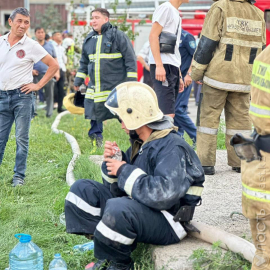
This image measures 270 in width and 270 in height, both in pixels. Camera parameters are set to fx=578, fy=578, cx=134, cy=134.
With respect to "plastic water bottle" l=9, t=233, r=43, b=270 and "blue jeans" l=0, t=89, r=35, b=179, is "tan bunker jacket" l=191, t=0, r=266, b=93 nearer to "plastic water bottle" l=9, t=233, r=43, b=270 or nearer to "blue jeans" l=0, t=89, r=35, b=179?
"blue jeans" l=0, t=89, r=35, b=179

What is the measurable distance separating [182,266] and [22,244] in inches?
44.5

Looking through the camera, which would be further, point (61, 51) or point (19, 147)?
point (61, 51)

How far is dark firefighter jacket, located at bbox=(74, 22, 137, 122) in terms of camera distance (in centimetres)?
796

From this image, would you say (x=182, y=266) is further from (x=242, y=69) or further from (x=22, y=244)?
(x=242, y=69)

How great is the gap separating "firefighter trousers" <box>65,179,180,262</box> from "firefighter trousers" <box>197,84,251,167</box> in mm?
2390

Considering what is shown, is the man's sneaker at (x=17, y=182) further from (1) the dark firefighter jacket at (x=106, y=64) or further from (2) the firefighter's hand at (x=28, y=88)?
(1) the dark firefighter jacket at (x=106, y=64)

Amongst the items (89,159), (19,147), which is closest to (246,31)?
(89,159)

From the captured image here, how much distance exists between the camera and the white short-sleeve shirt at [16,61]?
641 cm

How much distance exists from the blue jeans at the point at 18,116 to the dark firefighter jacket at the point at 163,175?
2772mm

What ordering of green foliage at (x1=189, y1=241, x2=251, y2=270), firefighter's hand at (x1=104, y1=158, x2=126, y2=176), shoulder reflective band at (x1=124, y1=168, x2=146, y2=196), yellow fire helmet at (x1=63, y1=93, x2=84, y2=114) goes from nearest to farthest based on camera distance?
green foliage at (x1=189, y1=241, x2=251, y2=270)
shoulder reflective band at (x1=124, y1=168, x2=146, y2=196)
firefighter's hand at (x1=104, y1=158, x2=126, y2=176)
yellow fire helmet at (x1=63, y1=93, x2=84, y2=114)

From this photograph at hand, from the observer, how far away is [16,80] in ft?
21.1

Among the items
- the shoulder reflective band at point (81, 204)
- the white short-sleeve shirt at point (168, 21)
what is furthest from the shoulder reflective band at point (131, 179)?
the white short-sleeve shirt at point (168, 21)

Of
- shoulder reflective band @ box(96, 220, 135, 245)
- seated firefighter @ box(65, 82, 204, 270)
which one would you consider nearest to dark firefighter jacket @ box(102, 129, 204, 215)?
seated firefighter @ box(65, 82, 204, 270)

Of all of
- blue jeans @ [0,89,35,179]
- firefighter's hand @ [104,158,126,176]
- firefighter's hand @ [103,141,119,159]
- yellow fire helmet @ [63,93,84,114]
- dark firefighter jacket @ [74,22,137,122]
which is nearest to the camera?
firefighter's hand @ [104,158,126,176]
